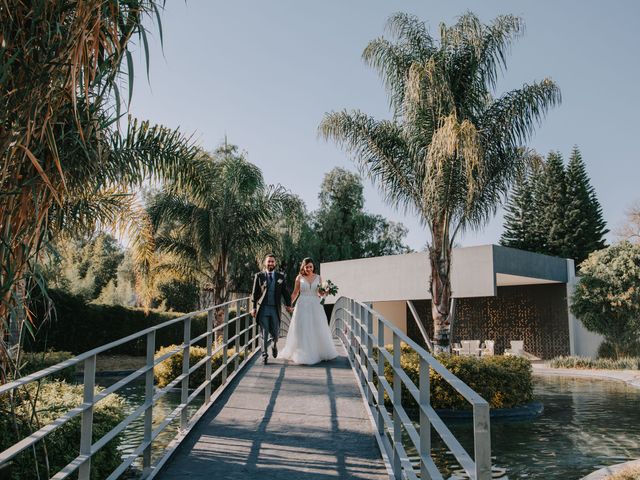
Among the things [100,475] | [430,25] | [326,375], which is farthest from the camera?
[430,25]

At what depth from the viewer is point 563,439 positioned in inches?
403

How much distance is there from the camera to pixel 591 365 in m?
23.3

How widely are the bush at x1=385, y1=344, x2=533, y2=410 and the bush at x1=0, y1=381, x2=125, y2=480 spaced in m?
7.00

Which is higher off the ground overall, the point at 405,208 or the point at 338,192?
the point at 338,192

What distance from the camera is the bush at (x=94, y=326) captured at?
25.2 m

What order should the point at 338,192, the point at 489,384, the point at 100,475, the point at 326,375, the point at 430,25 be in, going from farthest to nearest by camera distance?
the point at 338,192 < the point at 430,25 < the point at 489,384 < the point at 326,375 < the point at 100,475

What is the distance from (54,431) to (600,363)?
2207 centimetres

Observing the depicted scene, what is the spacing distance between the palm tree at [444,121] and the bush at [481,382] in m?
1.57

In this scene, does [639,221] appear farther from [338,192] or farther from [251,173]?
[251,173]

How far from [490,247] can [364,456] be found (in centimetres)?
1790

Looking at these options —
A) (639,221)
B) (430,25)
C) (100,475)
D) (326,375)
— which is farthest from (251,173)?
(639,221)

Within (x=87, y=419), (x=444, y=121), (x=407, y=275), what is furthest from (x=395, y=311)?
(x=87, y=419)

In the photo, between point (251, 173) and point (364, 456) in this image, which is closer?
point (364, 456)

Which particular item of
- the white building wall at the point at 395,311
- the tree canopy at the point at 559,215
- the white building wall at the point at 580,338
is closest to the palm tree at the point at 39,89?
the white building wall at the point at 580,338
